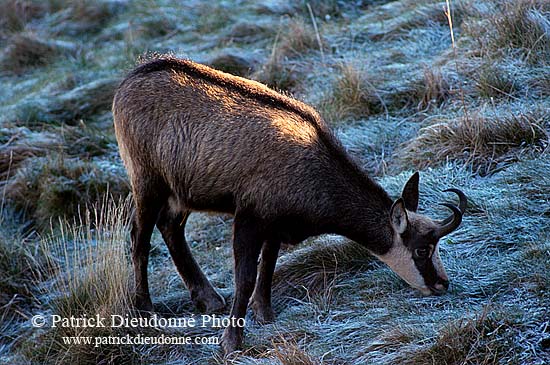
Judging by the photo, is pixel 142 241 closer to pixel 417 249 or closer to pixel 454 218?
pixel 417 249

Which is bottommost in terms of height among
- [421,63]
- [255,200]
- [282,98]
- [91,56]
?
[91,56]

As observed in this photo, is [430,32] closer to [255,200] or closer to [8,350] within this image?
[255,200]

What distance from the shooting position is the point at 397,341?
496 cm

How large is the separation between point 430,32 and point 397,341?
5.59m

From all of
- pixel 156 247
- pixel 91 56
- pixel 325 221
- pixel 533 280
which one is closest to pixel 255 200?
pixel 325 221

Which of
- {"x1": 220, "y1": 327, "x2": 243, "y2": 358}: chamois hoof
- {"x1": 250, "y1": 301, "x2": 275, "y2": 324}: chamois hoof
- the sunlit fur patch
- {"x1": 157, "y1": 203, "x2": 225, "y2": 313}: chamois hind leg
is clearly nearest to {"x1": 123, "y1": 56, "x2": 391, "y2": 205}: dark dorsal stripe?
the sunlit fur patch

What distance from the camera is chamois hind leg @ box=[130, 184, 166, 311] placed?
6262 mm

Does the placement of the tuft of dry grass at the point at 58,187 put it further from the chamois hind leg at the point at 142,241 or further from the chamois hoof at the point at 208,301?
the chamois hoof at the point at 208,301

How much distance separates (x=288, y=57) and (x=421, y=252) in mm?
4982

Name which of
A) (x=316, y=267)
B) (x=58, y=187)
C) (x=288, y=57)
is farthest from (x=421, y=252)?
(x=288, y=57)

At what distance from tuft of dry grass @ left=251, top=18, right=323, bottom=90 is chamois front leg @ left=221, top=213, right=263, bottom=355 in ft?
13.7

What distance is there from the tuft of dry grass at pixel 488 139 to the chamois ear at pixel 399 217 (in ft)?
5.93

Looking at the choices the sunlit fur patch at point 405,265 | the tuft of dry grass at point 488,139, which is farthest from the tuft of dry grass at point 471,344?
the tuft of dry grass at point 488,139

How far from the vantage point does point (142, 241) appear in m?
6.41
